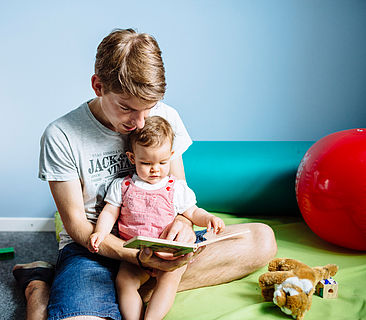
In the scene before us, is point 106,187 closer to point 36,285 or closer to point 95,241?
point 95,241

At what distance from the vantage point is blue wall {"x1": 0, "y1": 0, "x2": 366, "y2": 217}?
2170mm

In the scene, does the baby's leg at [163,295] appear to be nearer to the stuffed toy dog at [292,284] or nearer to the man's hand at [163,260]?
the man's hand at [163,260]

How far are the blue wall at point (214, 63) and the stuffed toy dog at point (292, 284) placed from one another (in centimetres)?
107

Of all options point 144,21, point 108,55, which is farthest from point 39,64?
point 108,55

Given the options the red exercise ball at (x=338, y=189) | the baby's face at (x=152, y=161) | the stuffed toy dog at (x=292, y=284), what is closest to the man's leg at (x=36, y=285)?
the baby's face at (x=152, y=161)

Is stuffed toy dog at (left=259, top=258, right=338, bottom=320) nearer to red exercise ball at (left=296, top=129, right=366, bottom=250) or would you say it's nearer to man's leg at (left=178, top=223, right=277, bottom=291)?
man's leg at (left=178, top=223, right=277, bottom=291)

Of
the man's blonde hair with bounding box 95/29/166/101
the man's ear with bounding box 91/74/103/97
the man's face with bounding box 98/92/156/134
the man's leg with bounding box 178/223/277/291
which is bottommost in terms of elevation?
the man's leg with bounding box 178/223/277/291

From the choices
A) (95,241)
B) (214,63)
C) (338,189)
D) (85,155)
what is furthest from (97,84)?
(214,63)

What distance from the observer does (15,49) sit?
221 centimetres

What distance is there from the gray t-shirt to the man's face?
10cm

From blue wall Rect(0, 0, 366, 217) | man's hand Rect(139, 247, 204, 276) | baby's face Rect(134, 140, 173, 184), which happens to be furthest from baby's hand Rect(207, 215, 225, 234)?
blue wall Rect(0, 0, 366, 217)

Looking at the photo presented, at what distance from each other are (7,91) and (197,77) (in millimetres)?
1003

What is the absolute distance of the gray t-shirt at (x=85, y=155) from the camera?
128 cm

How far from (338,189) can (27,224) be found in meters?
1.69
